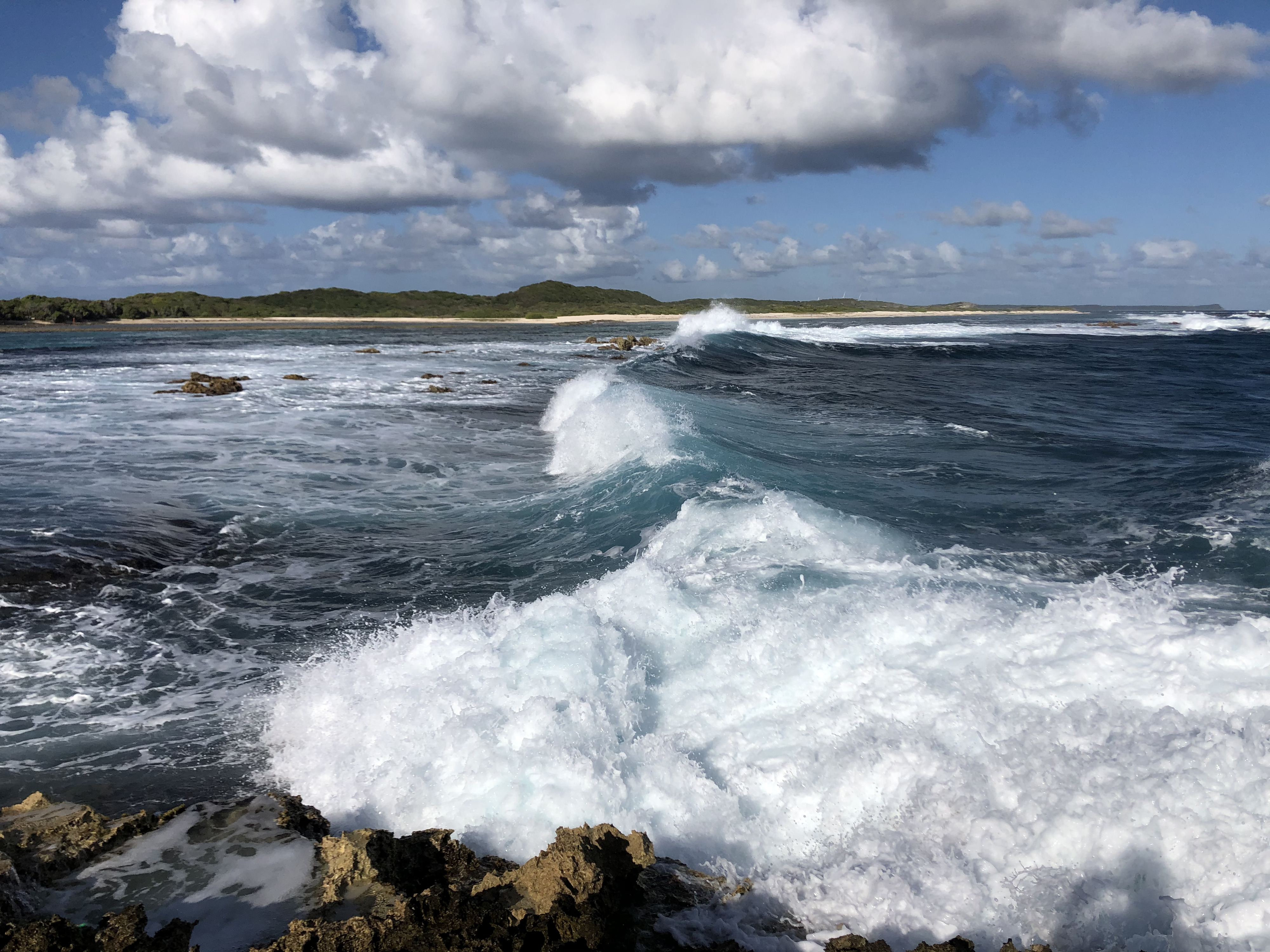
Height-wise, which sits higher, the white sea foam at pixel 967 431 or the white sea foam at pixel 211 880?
the white sea foam at pixel 967 431

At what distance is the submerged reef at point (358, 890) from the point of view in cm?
288

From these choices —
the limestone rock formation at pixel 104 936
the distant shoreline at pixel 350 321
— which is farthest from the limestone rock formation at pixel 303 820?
the distant shoreline at pixel 350 321

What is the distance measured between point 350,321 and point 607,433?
92.6 meters

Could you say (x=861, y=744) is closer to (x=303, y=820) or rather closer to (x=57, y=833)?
(x=303, y=820)

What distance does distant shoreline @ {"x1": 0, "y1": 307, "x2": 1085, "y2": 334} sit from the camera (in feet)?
251

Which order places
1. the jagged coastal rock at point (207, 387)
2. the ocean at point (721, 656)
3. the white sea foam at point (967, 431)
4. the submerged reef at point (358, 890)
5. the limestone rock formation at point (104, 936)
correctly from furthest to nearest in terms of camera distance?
the jagged coastal rock at point (207, 387) → the white sea foam at point (967, 431) → the ocean at point (721, 656) → the submerged reef at point (358, 890) → the limestone rock formation at point (104, 936)

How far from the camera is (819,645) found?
5.59 meters

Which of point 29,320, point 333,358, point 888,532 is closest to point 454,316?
point 29,320

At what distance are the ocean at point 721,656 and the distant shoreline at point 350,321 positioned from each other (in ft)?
179

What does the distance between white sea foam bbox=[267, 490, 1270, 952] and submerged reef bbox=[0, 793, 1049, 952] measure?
29 centimetres

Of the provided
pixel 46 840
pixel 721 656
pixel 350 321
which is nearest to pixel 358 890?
pixel 46 840

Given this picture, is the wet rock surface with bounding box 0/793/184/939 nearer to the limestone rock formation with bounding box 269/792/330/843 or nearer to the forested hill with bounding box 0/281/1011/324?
the limestone rock formation with bounding box 269/792/330/843

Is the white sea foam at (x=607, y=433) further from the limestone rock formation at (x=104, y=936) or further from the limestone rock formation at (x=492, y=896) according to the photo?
the limestone rock formation at (x=104, y=936)

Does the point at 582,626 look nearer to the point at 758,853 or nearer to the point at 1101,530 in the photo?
the point at 758,853
